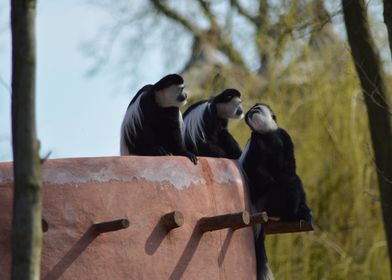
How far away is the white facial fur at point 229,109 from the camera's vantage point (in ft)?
15.2

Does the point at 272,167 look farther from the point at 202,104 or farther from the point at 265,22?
the point at 265,22

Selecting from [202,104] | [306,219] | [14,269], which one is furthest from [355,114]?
[14,269]

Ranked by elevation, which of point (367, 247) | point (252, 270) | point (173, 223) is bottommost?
point (367, 247)

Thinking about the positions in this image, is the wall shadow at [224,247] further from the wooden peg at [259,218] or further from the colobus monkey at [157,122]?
the colobus monkey at [157,122]

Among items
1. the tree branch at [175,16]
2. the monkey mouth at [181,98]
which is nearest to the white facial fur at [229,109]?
the monkey mouth at [181,98]

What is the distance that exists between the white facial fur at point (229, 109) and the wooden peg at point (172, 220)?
4.37 ft

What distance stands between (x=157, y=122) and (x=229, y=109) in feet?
1.55

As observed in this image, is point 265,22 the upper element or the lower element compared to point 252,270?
upper

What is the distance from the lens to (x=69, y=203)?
10.7 ft

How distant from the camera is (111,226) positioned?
10.4 feet

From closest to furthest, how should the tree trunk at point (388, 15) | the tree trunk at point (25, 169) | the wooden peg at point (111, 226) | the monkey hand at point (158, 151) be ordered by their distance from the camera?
1. the tree trunk at point (25, 169)
2. the wooden peg at point (111, 226)
3. the tree trunk at point (388, 15)
4. the monkey hand at point (158, 151)

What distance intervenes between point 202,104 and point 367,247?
113 inches

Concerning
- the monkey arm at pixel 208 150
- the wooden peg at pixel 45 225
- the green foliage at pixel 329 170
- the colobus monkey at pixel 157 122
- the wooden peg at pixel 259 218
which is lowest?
the green foliage at pixel 329 170

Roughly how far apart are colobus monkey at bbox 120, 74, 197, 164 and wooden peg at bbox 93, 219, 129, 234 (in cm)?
99
